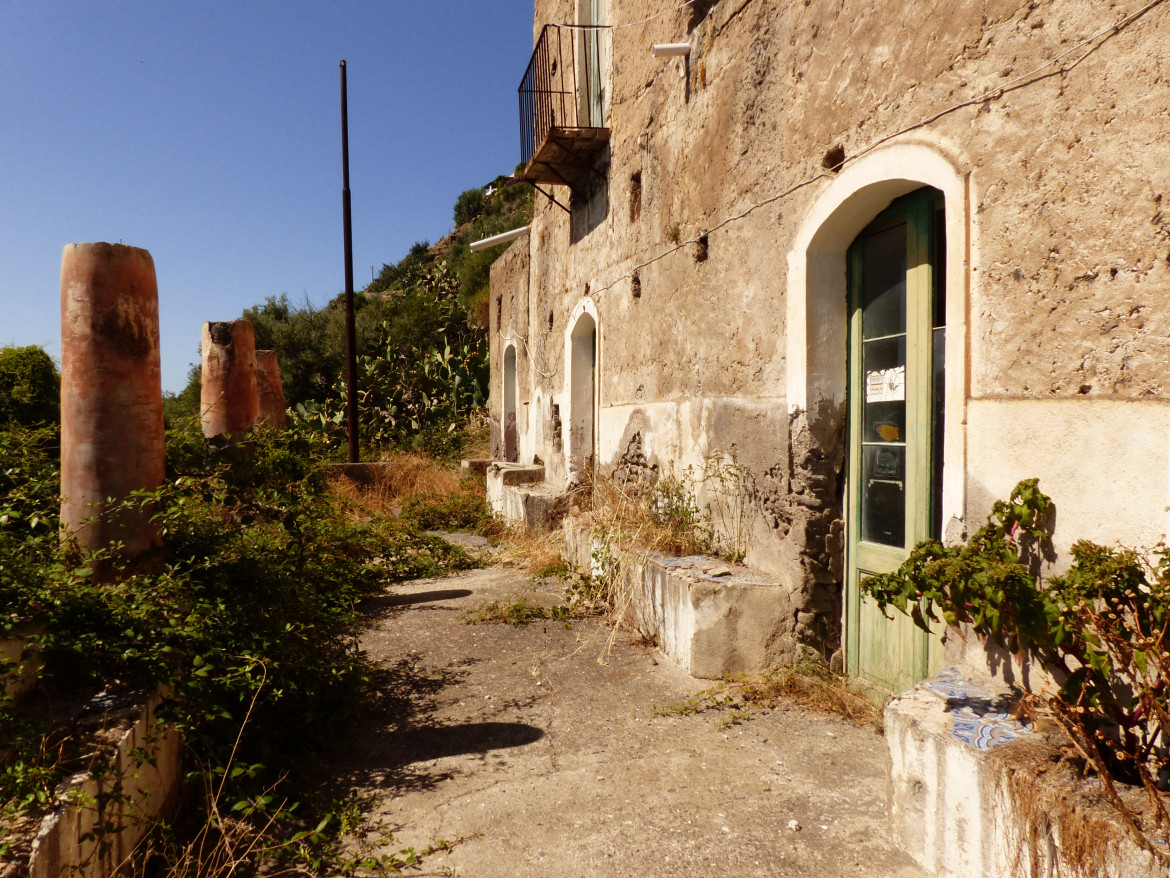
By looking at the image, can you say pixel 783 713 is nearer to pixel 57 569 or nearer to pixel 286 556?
pixel 286 556

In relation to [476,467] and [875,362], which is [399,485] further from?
[875,362]

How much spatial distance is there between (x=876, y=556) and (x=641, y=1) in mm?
5095

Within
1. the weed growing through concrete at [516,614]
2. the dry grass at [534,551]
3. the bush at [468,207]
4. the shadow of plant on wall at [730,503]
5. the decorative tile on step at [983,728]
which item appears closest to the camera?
the decorative tile on step at [983,728]

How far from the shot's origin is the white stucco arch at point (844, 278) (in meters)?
2.98

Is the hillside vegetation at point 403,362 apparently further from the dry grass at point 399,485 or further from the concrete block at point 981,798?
the concrete block at point 981,798

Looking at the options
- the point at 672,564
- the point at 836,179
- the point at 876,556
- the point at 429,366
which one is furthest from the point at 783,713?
the point at 429,366

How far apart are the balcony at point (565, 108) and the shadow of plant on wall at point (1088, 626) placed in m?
5.69

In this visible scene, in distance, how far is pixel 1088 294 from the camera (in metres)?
2.50

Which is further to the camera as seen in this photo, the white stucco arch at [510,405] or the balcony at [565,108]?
the white stucco arch at [510,405]

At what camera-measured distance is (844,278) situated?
402cm

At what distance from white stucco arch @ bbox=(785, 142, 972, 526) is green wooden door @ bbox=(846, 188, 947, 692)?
8cm

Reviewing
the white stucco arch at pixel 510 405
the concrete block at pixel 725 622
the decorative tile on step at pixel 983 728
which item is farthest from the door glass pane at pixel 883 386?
the white stucco arch at pixel 510 405

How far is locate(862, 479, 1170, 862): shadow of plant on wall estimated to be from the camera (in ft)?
6.53

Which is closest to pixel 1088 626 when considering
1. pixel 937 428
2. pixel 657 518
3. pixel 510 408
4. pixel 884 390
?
pixel 937 428
